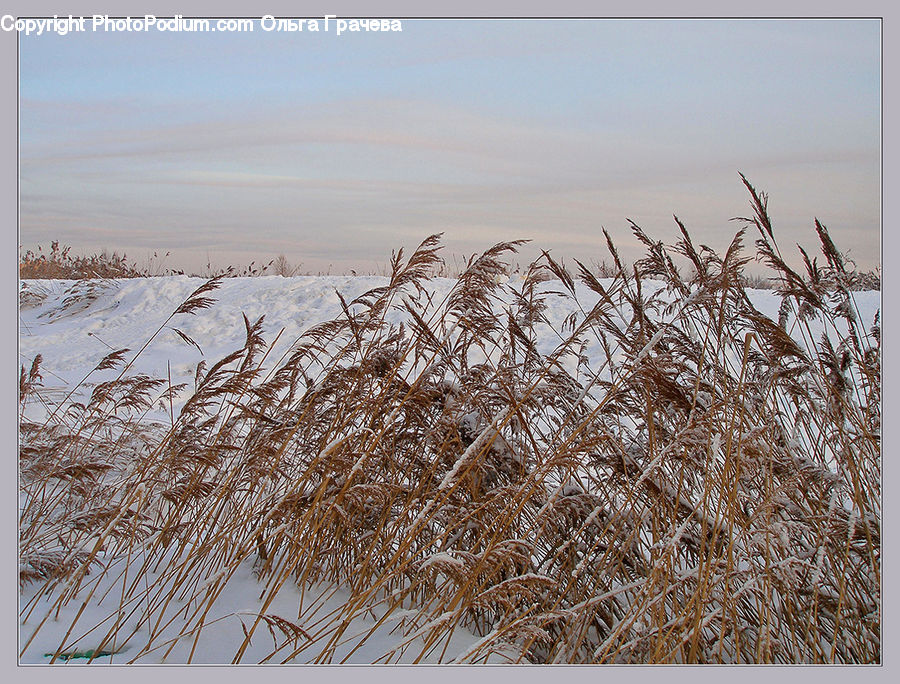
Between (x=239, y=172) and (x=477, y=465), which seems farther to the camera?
(x=239, y=172)

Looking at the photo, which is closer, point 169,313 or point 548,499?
point 548,499

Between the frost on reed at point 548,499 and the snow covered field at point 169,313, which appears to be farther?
the snow covered field at point 169,313

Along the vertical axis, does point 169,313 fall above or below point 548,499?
above

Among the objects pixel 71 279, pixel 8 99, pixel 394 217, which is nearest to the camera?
pixel 8 99

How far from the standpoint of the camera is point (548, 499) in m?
1.98

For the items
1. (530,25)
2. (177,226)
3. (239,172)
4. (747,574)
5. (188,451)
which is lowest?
(747,574)

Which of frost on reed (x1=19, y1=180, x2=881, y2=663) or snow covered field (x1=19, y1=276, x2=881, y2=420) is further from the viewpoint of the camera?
snow covered field (x1=19, y1=276, x2=881, y2=420)

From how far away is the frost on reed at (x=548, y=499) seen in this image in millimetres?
2082

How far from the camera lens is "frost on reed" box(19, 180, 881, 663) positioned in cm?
208

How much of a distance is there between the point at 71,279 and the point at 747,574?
19.9 feet

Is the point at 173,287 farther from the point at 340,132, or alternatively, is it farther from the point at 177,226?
the point at 340,132

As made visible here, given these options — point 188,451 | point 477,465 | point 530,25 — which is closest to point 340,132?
point 530,25

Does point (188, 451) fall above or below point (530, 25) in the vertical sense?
below

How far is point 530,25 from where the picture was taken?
10.3ft
